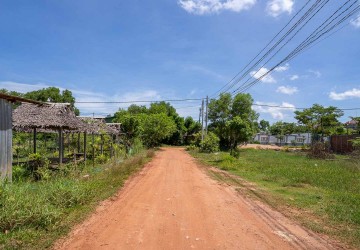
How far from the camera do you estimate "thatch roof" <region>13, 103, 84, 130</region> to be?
1466cm

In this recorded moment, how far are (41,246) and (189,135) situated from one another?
182ft

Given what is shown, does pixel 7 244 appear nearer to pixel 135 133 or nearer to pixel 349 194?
pixel 349 194

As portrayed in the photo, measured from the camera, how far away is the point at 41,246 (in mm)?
5742

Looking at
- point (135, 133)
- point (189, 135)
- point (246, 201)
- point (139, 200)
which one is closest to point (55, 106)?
point (139, 200)

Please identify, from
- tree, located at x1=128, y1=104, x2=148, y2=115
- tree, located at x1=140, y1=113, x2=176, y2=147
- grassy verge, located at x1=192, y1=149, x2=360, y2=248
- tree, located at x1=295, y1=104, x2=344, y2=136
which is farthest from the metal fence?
tree, located at x1=128, y1=104, x2=148, y2=115

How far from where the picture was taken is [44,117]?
15227mm

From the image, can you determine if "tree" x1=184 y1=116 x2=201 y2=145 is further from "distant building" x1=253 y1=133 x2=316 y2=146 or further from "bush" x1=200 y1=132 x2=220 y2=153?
"bush" x1=200 y1=132 x2=220 y2=153

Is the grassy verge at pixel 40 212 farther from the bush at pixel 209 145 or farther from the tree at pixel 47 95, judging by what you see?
the tree at pixel 47 95

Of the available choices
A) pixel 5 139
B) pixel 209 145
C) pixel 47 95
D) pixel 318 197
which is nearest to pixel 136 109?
pixel 47 95

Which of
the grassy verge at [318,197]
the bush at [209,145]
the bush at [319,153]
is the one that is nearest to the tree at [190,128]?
the bush at [209,145]

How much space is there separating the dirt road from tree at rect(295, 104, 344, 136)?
34.5 meters

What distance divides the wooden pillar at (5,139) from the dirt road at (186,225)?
124 inches

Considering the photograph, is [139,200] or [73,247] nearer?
[73,247]

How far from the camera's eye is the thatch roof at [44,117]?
577 inches
